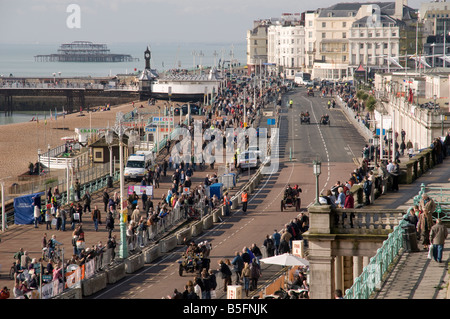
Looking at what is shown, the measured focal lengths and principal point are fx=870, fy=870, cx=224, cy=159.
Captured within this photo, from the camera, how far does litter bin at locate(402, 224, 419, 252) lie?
57.1 ft

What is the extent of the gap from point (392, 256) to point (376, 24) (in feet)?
449

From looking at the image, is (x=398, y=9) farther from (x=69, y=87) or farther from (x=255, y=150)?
(x=255, y=150)

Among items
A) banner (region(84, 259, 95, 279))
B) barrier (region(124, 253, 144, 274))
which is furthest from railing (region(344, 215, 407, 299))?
barrier (region(124, 253, 144, 274))

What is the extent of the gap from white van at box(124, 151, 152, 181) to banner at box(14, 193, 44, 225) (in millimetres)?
12155

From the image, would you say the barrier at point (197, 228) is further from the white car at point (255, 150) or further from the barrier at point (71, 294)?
the white car at point (255, 150)

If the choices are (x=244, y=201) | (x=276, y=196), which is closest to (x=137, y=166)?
(x=276, y=196)

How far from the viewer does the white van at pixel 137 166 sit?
160 ft

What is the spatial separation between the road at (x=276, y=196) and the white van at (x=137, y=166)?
6954mm

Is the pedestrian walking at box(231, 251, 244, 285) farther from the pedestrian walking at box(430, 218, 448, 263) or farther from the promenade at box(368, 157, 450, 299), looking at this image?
the pedestrian walking at box(430, 218, 448, 263)

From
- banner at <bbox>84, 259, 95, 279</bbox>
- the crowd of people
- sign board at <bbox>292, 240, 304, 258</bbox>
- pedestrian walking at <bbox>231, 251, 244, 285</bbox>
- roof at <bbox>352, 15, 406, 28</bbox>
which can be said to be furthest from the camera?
roof at <bbox>352, 15, 406, 28</bbox>

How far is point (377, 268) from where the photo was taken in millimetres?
14875

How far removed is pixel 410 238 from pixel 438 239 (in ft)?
3.73

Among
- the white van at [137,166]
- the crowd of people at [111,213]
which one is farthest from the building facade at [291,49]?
the crowd of people at [111,213]
